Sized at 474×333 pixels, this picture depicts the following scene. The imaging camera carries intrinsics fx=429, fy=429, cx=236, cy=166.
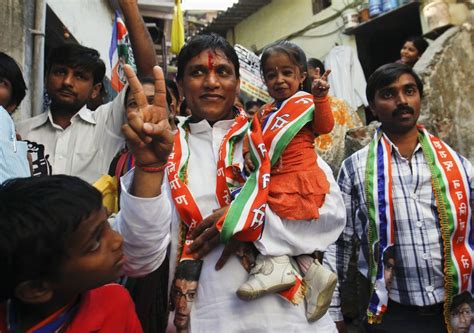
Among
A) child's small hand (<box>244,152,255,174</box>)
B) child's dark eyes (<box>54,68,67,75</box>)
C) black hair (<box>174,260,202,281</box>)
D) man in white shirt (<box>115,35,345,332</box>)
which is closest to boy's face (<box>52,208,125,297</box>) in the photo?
man in white shirt (<box>115,35,345,332</box>)

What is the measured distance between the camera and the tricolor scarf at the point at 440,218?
237 cm

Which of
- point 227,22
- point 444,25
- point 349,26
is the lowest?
point 444,25

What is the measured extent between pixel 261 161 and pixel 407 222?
118 cm

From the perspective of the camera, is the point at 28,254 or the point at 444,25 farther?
the point at 444,25

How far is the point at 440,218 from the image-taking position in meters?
2.43

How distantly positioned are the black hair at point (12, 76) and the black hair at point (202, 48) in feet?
3.42

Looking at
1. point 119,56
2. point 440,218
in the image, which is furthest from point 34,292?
point 119,56

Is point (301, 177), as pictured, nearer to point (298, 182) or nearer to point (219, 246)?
point (298, 182)

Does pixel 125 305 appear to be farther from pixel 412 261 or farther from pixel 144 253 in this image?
pixel 412 261

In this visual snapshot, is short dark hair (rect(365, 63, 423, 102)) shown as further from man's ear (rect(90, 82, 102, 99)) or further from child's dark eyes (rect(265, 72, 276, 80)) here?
man's ear (rect(90, 82, 102, 99))

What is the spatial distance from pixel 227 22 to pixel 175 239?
38.9 ft

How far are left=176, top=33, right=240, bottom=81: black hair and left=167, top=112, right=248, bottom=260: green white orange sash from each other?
31cm

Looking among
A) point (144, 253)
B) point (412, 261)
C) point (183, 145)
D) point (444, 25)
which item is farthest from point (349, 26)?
point (144, 253)

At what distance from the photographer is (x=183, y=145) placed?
Answer: 1.87 metres
